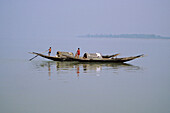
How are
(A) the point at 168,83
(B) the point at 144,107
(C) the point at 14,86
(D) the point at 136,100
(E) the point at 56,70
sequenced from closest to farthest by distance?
(B) the point at 144,107, (D) the point at 136,100, (C) the point at 14,86, (A) the point at 168,83, (E) the point at 56,70

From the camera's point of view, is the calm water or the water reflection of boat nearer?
the calm water

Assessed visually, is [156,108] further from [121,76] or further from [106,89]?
[121,76]

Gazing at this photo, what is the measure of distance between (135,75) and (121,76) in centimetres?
152

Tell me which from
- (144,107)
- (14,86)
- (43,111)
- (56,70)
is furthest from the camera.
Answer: (56,70)

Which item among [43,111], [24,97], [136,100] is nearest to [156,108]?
[136,100]

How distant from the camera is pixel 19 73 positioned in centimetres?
2352

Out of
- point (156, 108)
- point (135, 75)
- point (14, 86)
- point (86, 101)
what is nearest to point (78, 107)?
point (86, 101)

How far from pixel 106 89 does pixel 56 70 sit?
8173 millimetres

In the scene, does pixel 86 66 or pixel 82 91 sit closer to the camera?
pixel 82 91

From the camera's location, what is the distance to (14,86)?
Answer: 17875 mm

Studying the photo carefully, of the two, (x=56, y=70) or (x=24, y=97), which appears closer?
(x=24, y=97)

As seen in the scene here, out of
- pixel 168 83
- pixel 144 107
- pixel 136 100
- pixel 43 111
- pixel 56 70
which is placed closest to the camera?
pixel 43 111

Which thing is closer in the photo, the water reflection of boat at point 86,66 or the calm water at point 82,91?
the calm water at point 82,91

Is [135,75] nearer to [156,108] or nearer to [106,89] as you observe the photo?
[106,89]
